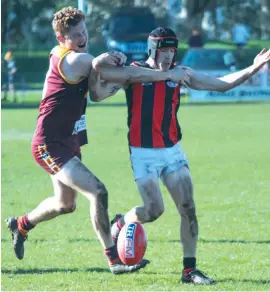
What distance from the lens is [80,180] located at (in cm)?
872

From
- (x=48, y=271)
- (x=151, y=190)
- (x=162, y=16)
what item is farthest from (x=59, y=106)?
(x=162, y=16)

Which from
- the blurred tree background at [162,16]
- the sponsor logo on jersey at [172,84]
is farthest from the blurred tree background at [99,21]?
the sponsor logo on jersey at [172,84]

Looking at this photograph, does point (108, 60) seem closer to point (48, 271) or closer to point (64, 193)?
point (64, 193)

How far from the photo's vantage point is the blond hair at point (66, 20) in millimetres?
8695

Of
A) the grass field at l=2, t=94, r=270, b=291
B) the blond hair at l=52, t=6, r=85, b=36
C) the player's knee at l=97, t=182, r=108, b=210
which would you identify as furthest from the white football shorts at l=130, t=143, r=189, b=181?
the blond hair at l=52, t=6, r=85, b=36

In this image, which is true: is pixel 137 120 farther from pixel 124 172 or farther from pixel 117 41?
pixel 117 41

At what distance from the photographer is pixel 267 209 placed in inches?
505

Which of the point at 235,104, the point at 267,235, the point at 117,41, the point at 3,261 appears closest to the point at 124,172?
the point at 267,235

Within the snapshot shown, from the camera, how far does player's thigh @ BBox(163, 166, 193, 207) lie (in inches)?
344

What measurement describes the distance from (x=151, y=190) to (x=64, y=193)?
75cm

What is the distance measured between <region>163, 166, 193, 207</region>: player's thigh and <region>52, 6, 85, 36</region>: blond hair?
145 centimetres

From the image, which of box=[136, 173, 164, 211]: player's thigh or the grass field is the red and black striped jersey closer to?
box=[136, 173, 164, 211]: player's thigh

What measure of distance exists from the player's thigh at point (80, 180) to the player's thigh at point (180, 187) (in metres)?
0.56

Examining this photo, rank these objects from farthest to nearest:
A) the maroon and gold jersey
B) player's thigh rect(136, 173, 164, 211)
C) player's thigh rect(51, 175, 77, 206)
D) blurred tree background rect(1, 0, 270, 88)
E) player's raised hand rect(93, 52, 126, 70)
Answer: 1. blurred tree background rect(1, 0, 270, 88)
2. player's thigh rect(51, 175, 77, 206)
3. player's thigh rect(136, 173, 164, 211)
4. the maroon and gold jersey
5. player's raised hand rect(93, 52, 126, 70)
